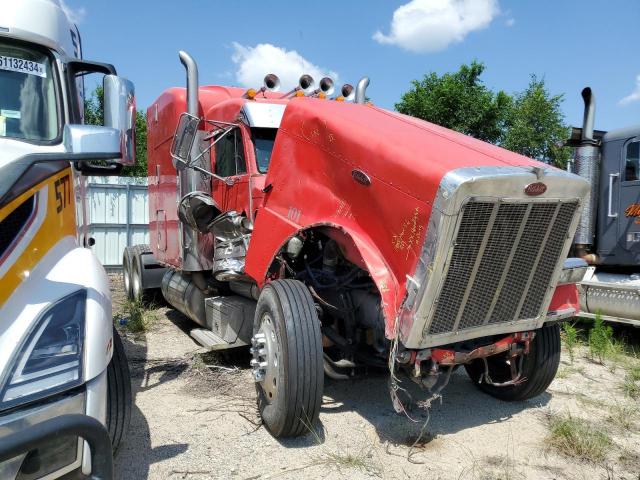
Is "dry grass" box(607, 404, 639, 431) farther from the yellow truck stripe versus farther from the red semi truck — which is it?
the yellow truck stripe

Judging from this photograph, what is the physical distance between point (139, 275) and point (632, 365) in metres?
6.96

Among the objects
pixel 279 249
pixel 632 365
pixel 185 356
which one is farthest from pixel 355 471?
pixel 632 365

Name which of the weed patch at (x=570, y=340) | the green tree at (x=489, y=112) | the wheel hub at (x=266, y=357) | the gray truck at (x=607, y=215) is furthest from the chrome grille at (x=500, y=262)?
the green tree at (x=489, y=112)

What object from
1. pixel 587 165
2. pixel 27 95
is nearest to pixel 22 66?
pixel 27 95

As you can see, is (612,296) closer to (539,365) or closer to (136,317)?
(539,365)

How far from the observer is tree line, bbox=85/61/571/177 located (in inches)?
727

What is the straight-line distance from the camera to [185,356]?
5.90m

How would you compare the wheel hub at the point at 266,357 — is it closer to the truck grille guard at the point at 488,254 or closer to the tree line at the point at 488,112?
the truck grille guard at the point at 488,254

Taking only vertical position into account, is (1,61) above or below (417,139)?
above

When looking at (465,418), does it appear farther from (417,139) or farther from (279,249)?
(417,139)

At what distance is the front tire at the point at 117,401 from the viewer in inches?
123

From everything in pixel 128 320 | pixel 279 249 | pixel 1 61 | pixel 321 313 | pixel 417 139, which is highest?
pixel 1 61

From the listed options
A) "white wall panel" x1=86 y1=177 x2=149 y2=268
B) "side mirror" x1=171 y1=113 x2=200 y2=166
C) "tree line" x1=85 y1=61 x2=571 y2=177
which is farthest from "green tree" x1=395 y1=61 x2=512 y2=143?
"side mirror" x1=171 y1=113 x2=200 y2=166

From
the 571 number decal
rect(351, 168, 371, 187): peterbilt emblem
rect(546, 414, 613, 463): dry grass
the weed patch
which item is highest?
rect(351, 168, 371, 187): peterbilt emblem
